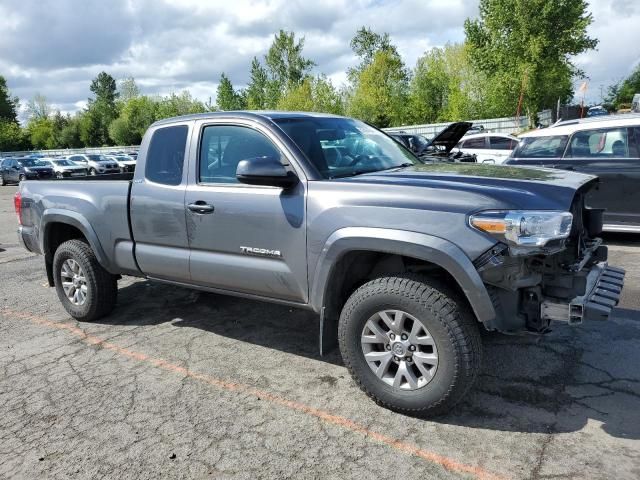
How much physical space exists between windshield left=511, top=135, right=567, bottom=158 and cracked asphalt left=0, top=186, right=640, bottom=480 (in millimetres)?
3633

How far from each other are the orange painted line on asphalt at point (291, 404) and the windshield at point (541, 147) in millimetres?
6167

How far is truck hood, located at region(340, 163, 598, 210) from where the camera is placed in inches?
119

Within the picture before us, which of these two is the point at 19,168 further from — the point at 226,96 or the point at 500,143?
the point at 226,96

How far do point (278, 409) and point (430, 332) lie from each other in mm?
1129

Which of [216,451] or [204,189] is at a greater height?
[204,189]

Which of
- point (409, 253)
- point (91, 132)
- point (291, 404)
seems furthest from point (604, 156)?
point (91, 132)

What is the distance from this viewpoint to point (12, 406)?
3723mm

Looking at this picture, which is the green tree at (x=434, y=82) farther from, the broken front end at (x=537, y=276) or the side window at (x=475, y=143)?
the broken front end at (x=537, y=276)

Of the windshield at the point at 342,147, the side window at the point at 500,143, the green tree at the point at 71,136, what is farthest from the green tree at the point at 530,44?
the green tree at the point at 71,136

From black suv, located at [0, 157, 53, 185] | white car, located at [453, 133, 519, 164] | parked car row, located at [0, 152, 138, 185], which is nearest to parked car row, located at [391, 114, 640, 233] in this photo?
white car, located at [453, 133, 519, 164]

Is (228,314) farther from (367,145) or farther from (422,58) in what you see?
(422,58)

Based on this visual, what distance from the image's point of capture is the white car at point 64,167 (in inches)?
1183

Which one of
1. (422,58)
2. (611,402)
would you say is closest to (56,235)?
(611,402)

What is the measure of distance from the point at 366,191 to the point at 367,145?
3.86 ft
